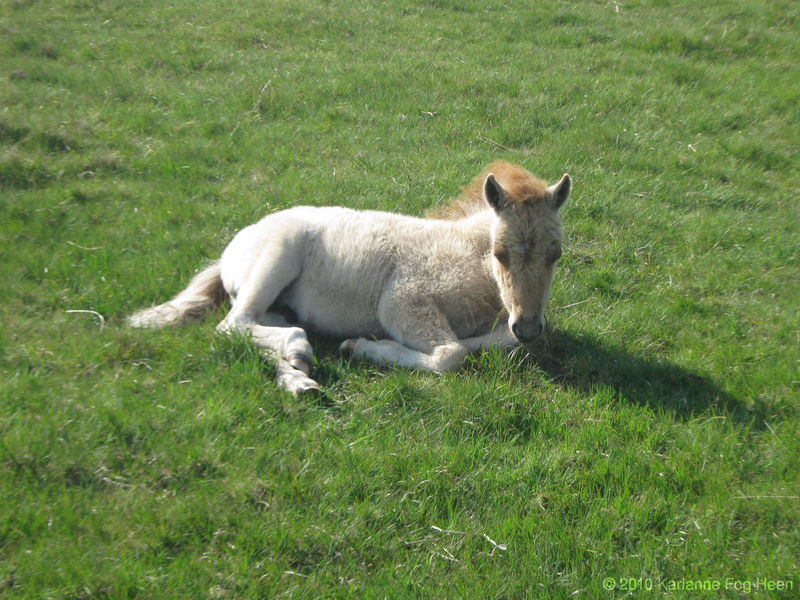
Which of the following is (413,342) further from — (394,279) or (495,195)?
(495,195)

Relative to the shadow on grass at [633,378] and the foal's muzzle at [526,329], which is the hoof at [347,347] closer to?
the foal's muzzle at [526,329]

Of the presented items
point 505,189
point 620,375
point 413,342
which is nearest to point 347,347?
point 413,342

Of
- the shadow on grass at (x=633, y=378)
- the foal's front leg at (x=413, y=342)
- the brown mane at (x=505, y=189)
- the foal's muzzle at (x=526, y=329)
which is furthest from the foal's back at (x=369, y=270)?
the shadow on grass at (x=633, y=378)

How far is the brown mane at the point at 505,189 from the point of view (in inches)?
230

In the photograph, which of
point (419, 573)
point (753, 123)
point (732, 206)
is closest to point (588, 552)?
point (419, 573)

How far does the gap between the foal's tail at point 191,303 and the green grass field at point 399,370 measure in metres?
0.32

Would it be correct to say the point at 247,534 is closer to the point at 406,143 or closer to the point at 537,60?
the point at 406,143

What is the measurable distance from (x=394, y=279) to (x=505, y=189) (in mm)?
1190

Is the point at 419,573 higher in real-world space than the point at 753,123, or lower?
lower

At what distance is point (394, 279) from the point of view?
20.2 feet

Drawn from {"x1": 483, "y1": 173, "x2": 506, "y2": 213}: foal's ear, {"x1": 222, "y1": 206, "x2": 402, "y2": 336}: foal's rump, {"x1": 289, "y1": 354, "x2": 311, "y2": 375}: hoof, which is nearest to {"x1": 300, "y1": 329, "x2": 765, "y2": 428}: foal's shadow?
{"x1": 289, "y1": 354, "x2": 311, "y2": 375}: hoof

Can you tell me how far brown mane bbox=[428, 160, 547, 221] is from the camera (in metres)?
5.84

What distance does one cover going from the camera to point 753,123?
33.6 ft

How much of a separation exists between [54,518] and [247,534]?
3.19 ft
